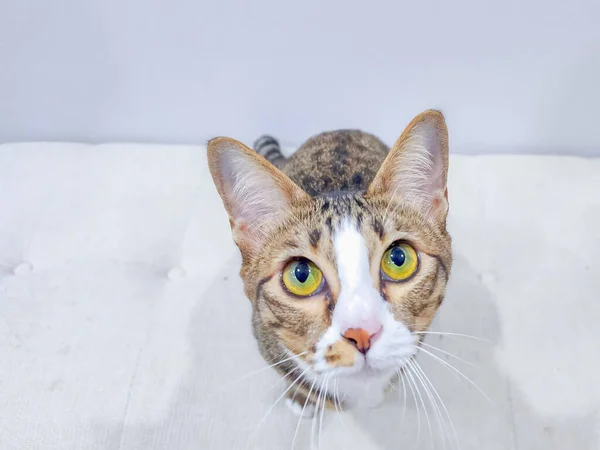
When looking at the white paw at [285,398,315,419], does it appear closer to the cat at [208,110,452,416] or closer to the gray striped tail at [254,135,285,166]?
the cat at [208,110,452,416]

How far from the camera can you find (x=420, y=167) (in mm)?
827

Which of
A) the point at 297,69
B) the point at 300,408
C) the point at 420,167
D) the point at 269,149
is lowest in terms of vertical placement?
the point at 300,408

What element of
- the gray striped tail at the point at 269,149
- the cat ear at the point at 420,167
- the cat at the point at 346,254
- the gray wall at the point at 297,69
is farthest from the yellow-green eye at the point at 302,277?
the gray wall at the point at 297,69

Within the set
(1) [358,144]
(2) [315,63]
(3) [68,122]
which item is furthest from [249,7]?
(3) [68,122]

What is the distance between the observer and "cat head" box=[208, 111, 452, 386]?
2.39 feet

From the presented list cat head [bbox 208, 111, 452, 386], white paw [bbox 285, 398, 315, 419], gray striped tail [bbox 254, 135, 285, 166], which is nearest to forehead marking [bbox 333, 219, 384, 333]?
cat head [bbox 208, 111, 452, 386]

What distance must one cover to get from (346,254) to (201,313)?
58 centimetres

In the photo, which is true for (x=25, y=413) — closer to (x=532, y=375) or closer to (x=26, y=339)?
(x=26, y=339)

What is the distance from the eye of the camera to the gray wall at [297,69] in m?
1.32

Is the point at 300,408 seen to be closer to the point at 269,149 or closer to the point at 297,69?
the point at 269,149

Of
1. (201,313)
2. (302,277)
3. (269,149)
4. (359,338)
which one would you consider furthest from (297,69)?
(359,338)

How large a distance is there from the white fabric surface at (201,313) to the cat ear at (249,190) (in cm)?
40

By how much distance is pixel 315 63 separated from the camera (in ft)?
4.63

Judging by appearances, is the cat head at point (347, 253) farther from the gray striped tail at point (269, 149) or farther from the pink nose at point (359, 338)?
the gray striped tail at point (269, 149)
